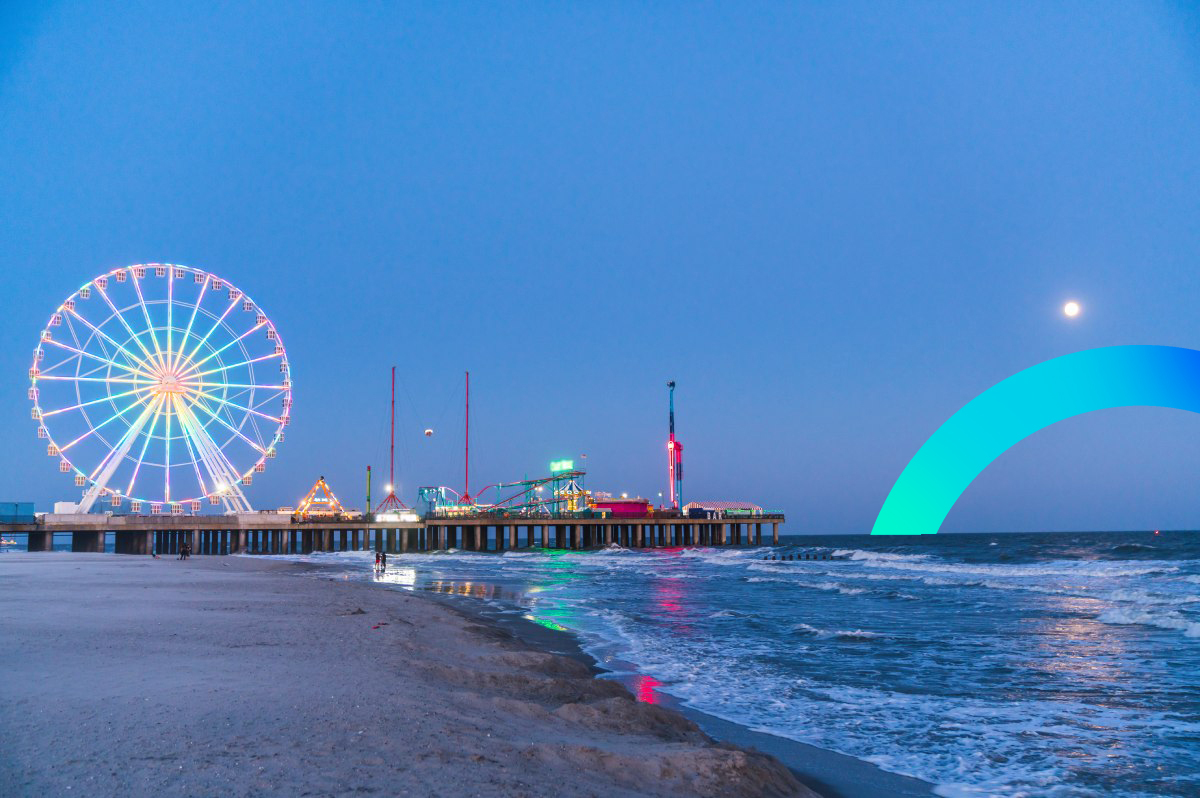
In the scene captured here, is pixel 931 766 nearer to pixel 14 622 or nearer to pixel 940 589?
pixel 14 622

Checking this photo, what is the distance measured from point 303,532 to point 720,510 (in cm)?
5498

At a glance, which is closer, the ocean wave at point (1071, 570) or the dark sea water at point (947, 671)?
the dark sea water at point (947, 671)

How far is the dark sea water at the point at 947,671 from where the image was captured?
23.8ft

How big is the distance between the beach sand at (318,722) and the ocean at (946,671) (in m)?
2.04


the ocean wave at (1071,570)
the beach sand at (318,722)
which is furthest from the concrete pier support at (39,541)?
the ocean wave at (1071,570)

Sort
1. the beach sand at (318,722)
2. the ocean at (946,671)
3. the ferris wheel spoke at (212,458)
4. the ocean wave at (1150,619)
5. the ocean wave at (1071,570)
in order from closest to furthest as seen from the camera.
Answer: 1. the beach sand at (318,722)
2. the ocean at (946,671)
3. the ocean wave at (1150,619)
4. the ocean wave at (1071,570)
5. the ferris wheel spoke at (212,458)

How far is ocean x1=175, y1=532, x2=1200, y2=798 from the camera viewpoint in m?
7.23

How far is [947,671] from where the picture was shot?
38.8ft

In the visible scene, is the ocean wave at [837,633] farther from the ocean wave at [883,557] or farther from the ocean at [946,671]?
the ocean wave at [883,557]

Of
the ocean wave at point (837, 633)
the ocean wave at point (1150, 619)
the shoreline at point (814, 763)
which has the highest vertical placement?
the shoreline at point (814, 763)

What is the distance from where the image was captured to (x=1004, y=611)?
20.7m

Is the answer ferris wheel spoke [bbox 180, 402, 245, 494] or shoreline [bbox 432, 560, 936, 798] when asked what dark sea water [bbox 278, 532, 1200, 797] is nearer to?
shoreline [bbox 432, 560, 936, 798]

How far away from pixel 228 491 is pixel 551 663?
170 feet

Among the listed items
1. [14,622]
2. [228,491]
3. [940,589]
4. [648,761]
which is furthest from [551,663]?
[228,491]
